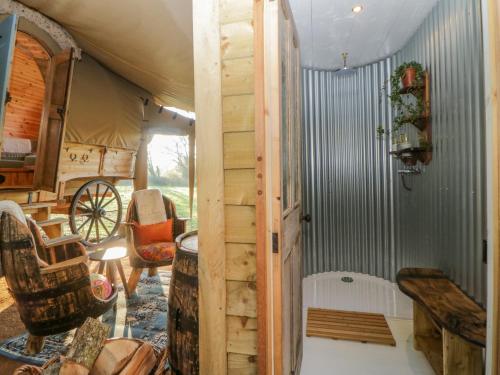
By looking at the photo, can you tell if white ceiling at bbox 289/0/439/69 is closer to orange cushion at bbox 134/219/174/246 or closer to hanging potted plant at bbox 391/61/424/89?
hanging potted plant at bbox 391/61/424/89

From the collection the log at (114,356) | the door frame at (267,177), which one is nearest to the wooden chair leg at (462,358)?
the door frame at (267,177)

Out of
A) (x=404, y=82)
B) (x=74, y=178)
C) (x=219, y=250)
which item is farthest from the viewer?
(x=74, y=178)

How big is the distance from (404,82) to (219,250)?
2712mm

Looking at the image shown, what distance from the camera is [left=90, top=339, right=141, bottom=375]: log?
5.14 feet

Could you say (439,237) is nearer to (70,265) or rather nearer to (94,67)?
(70,265)

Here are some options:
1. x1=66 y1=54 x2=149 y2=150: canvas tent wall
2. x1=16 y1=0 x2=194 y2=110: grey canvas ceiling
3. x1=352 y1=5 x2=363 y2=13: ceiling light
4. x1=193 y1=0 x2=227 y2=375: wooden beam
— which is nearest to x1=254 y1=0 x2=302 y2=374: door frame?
x1=193 y1=0 x2=227 y2=375: wooden beam

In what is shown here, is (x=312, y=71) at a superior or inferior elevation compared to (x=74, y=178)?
superior

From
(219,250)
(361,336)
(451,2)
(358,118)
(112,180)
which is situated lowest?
(361,336)

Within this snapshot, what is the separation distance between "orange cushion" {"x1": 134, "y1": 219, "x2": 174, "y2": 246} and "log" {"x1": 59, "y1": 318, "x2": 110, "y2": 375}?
1.91 metres

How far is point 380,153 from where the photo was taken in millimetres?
3641

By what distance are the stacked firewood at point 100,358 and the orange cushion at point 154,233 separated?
192cm

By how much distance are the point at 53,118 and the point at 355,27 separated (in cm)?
386

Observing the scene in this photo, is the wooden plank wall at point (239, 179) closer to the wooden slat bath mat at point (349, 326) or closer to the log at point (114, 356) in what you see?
the log at point (114, 356)

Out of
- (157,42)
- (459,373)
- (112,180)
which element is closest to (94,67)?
(157,42)
